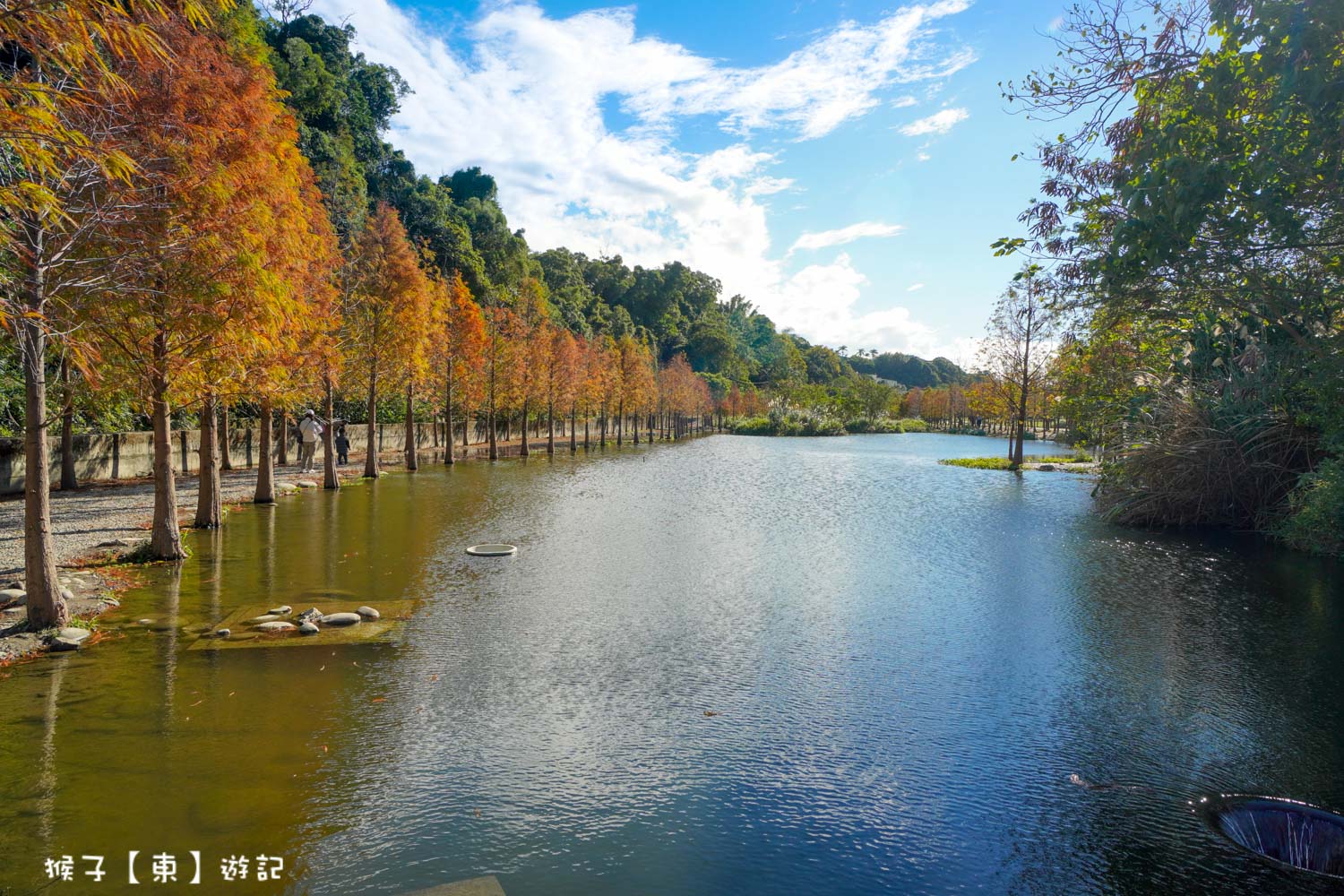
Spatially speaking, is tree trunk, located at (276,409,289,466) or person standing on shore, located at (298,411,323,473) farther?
tree trunk, located at (276,409,289,466)

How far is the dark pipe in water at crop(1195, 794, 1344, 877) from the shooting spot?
5.05 m

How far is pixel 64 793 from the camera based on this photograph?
17.4ft

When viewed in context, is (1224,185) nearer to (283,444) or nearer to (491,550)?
(491,550)

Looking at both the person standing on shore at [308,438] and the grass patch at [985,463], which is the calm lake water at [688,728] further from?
the grass patch at [985,463]

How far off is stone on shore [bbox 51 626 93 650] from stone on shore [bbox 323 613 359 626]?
2.38 m

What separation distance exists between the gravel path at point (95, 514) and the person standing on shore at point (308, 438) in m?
3.68

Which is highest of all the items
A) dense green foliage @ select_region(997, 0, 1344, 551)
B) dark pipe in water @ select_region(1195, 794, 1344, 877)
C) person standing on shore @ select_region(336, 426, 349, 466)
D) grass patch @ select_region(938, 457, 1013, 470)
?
dense green foliage @ select_region(997, 0, 1344, 551)

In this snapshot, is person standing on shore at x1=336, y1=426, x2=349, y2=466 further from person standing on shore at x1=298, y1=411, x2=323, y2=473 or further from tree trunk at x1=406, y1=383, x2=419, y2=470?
tree trunk at x1=406, y1=383, x2=419, y2=470

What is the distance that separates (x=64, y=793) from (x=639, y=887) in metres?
4.06

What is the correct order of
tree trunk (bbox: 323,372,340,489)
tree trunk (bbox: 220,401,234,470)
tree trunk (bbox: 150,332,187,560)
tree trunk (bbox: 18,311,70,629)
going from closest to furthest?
1. tree trunk (bbox: 18,311,70,629)
2. tree trunk (bbox: 150,332,187,560)
3. tree trunk (bbox: 323,372,340,489)
4. tree trunk (bbox: 220,401,234,470)

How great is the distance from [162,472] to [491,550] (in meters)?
5.25

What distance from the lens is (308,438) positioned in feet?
85.9

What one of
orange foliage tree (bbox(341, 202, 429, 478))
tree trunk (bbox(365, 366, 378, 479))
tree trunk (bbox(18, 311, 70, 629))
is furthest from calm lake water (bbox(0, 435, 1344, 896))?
tree trunk (bbox(365, 366, 378, 479))

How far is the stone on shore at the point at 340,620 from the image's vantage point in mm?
9312
